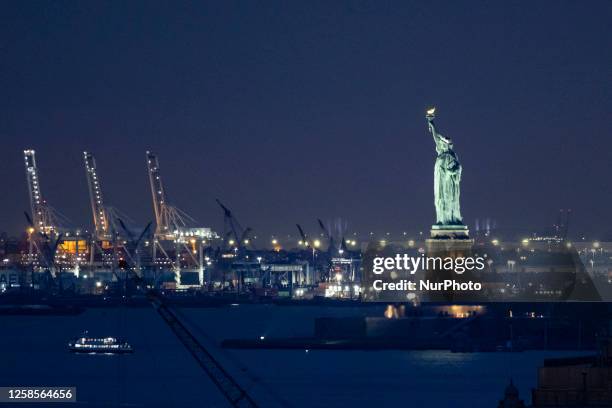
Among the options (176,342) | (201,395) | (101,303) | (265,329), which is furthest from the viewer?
(101,303)

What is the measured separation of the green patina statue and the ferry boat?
1587 centimetres

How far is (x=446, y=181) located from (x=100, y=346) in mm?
17987

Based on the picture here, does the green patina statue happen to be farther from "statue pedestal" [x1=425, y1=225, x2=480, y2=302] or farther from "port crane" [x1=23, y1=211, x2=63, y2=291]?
"port crane" [x1=23, y1=211, x2=63, y2=291]

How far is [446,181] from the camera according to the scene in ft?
272

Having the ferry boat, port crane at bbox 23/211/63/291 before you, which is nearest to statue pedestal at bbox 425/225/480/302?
the ferry boat

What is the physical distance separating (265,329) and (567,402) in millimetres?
85363

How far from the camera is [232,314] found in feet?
492

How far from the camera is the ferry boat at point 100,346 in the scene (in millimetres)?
87562

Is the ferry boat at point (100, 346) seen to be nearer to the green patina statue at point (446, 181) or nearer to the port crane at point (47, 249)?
the green patina statue at point (446, 181)

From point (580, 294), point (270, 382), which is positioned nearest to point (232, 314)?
point (580, 294)

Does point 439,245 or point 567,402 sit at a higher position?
point 439,245

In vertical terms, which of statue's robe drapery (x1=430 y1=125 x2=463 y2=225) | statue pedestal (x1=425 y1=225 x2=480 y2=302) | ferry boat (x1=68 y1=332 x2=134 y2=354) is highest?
statue's robe drapery (x1=430 y1=125 x2=463 y2=225)

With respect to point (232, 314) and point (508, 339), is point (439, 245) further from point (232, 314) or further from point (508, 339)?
point (232, 314)

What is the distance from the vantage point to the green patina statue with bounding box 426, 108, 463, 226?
82.9 metres
